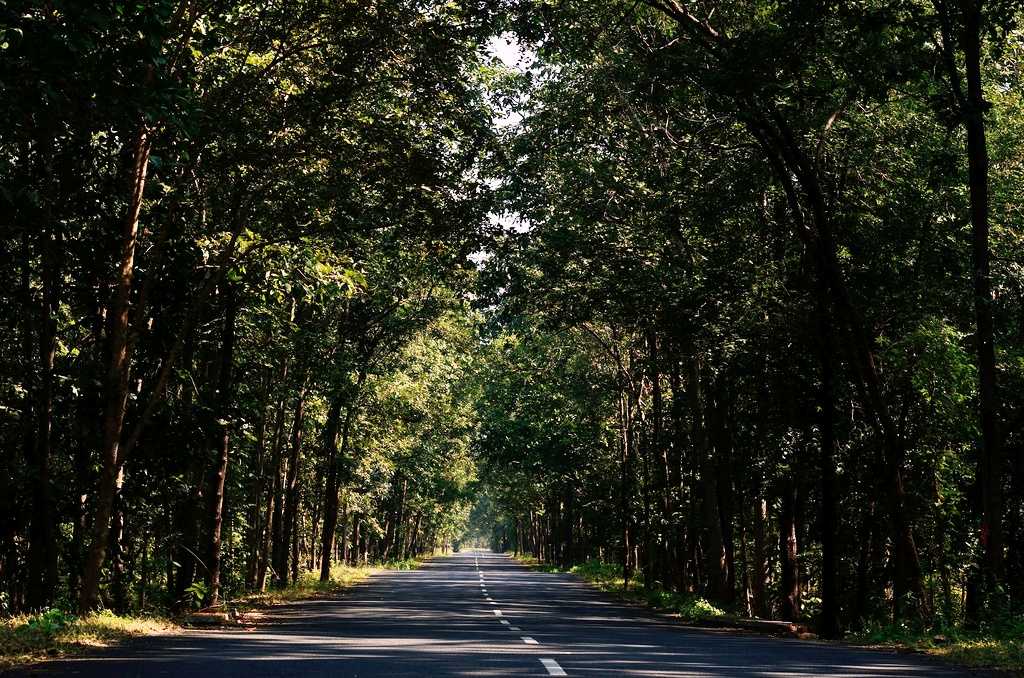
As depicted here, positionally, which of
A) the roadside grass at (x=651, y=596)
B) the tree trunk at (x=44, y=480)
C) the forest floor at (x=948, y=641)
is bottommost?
the roadside grass at (x=651, y=596)

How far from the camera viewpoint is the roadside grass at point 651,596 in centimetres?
2519

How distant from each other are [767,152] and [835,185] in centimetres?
227

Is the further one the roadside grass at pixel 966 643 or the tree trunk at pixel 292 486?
the tree trunk at pixel 292 486

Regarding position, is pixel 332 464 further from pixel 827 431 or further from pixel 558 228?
pixel 827 431

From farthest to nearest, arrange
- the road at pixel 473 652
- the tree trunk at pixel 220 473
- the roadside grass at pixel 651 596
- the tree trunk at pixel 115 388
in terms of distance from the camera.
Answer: the roadside grass at pixel 651 596 < the tree trunk at pixel 220 473 < the tree trunk at pixel 115 388 < the road at pixel 473 652

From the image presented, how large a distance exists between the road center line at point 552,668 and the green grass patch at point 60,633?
544cm

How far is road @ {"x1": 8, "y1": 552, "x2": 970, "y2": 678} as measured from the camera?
37.6 feet

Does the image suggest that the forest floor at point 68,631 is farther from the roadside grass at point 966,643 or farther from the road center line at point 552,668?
the roadside grass at point 966,643

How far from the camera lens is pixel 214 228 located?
2145 cm

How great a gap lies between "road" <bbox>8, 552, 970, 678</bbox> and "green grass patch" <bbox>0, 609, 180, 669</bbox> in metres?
0.53

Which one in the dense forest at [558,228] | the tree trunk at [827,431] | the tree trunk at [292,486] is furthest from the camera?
the tree trunk at [292,486]

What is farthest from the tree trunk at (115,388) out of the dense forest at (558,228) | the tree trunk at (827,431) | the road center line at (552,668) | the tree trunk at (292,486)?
the tree trunk at (292,486)

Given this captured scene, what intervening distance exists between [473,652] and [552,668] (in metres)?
2.50

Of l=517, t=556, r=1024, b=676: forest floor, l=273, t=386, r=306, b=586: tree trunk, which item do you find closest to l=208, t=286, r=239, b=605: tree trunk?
l=517, t=556, r=1024, b=676: forest floor
